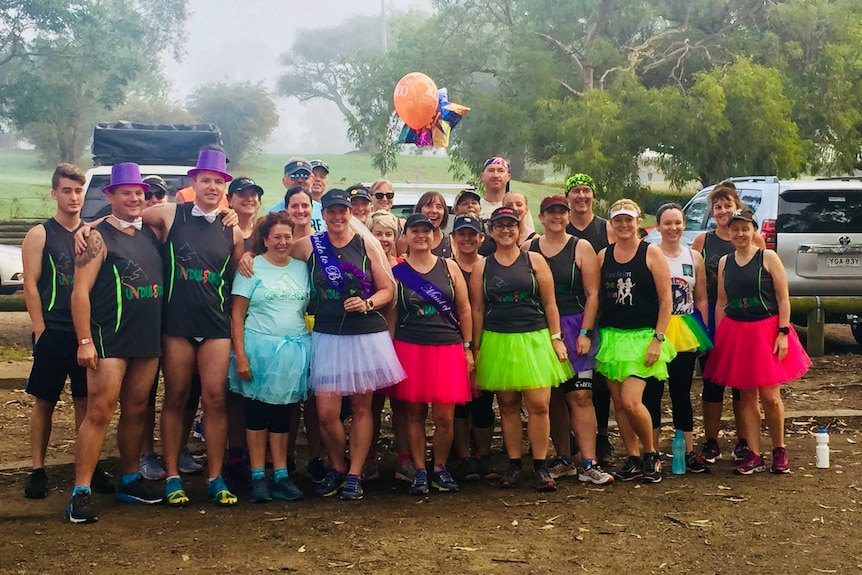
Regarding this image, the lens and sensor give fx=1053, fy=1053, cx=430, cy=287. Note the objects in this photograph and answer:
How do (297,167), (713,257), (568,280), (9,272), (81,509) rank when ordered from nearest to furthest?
(81,509)
(568,280)
(713,257)
(297,167)
(9,272)

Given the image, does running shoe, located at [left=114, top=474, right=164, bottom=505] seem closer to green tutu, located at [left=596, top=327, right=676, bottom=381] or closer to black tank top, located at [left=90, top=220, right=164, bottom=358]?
black tank top, located at [left=90, top=220, right=164, bottom=358]

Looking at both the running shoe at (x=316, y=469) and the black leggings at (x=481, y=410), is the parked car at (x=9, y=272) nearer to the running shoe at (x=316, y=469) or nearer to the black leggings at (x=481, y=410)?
the running shoe at (x=316, y=469)

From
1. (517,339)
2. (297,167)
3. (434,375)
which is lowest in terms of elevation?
(434,375)

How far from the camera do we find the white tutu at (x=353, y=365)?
602 cm

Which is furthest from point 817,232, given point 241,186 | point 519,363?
point 241,186

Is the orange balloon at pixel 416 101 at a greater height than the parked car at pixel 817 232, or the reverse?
the orange balloon at pixel 416 101

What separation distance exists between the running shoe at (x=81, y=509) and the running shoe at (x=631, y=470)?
10.2ft

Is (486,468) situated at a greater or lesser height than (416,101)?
lesser

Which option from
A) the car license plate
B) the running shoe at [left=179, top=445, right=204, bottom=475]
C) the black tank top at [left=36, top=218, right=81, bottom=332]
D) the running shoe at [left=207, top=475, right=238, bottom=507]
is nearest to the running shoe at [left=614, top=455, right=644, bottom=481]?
the running shoe at [left=207, top=475, right=238, bottom=507]

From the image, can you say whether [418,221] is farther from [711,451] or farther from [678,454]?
[711,451]

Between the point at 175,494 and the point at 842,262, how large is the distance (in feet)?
25.1

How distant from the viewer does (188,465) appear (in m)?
6.98

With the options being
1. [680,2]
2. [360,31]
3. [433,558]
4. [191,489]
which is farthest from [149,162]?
[360,31]

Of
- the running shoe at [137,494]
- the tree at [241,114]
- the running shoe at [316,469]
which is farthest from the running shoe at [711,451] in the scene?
the tree at [241,114]
